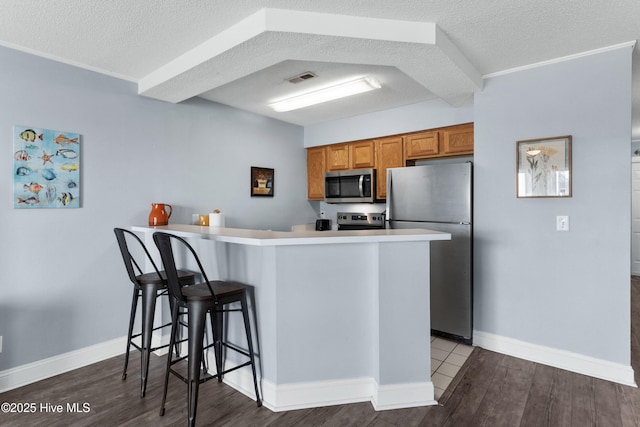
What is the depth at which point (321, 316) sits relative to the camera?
6.89ft

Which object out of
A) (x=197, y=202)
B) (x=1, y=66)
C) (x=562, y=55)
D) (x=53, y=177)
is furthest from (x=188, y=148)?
(x=562, y=55)

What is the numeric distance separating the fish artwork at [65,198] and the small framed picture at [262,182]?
70.8 inches

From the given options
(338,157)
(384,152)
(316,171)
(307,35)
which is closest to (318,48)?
(307,35)

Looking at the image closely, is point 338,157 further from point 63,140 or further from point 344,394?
point 344,394

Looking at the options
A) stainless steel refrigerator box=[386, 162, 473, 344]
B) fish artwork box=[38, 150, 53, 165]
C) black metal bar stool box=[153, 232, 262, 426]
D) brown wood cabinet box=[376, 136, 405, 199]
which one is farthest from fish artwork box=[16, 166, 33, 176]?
brown wood cabinet box=[376, 136, 405, 199]

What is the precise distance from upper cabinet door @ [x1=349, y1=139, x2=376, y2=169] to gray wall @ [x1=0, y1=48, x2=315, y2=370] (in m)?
1.52

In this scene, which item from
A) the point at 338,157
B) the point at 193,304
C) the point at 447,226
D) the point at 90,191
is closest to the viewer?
the point at 193,304

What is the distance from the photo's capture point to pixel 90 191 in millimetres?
Result: 2709

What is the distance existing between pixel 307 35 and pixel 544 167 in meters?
2.03

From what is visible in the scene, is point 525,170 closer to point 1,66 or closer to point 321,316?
point 321,316

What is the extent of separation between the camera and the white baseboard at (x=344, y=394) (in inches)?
80.8

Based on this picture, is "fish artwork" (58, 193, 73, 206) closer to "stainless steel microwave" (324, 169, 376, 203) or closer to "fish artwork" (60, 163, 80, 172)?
"fish artwork" (60, 163, 80, 172)

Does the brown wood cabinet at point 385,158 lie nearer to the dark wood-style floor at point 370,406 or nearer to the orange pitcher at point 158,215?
the dark wood-style floor at point 370,406

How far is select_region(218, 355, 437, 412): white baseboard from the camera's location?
6.73 ft
